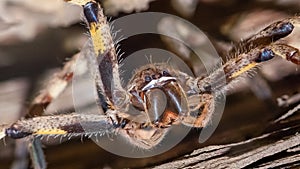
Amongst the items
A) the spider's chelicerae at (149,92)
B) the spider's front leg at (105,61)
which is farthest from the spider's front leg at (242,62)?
the spider's front leg at (105,61)

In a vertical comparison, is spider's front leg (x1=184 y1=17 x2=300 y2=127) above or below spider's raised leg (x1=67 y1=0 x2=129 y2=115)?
below

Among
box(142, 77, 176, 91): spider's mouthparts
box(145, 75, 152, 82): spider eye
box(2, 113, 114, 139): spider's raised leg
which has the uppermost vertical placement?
box(145, 75, 152, 82): spider eye

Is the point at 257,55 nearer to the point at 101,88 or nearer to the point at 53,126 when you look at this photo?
the point at 101,88

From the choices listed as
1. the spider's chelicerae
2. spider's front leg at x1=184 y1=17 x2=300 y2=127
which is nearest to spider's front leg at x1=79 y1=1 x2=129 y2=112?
the spider's chelicerae

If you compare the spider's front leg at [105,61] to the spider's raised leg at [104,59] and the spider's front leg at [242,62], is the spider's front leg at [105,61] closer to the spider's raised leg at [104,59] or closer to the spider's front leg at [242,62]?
the spider's raised leg at [104,59]

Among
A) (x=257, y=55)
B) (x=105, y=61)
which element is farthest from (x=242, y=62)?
(x=105, y=61)

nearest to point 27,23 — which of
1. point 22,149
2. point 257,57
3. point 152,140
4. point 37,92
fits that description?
point 37,92

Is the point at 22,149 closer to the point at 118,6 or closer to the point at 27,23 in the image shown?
the point at 27,23

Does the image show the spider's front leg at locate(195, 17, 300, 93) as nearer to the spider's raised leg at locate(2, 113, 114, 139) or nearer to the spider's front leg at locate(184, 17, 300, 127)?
the spider's front leg at locate(184, 17, 300, 127)
